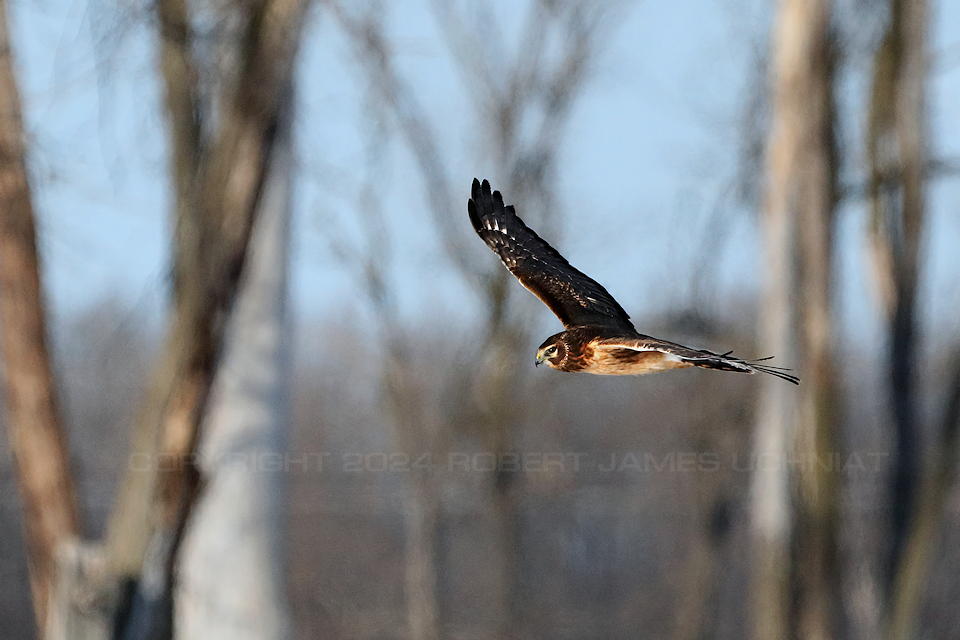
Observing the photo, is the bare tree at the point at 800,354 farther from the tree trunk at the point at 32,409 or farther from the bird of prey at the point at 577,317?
the tree trunk at the point at 32,409

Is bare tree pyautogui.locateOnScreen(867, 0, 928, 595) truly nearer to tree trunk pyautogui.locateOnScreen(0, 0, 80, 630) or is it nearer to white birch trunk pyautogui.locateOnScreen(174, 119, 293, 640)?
white birch trunk pyautogui.locateOnScreen(174, 119, 293, 640)

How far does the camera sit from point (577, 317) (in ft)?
7.81

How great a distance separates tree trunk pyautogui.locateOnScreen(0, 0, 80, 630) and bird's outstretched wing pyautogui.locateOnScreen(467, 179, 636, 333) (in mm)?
3406

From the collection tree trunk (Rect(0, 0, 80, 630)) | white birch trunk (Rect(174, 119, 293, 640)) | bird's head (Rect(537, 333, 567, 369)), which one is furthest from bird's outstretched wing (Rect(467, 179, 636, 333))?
tree trunk (Rect(0, 0, 80, 630))

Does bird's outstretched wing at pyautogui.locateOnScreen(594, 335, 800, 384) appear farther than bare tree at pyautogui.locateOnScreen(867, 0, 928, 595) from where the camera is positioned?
No

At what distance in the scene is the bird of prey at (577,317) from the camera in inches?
62.8

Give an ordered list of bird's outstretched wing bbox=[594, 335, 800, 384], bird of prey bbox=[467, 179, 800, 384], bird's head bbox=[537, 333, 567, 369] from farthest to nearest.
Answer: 1. bird's head bbox=[537, 333, 567, 369]
2. bird of prey bbox=[467, 179, 800, 384]
3. bird's outstretched wing bbox=[594, 335, 800, 384]

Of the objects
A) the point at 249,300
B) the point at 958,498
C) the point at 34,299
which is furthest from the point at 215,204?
the point at 958,498

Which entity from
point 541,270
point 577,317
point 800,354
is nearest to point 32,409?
point 541,270

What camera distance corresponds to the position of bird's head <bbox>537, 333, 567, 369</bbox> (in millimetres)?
2051

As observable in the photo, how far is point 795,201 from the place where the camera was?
6.42 metres

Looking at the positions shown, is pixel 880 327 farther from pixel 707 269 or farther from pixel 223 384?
pixel 223 384

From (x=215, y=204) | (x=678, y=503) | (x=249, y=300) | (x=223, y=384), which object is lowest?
(x=678, y=503)

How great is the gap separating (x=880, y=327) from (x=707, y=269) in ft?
13.8
